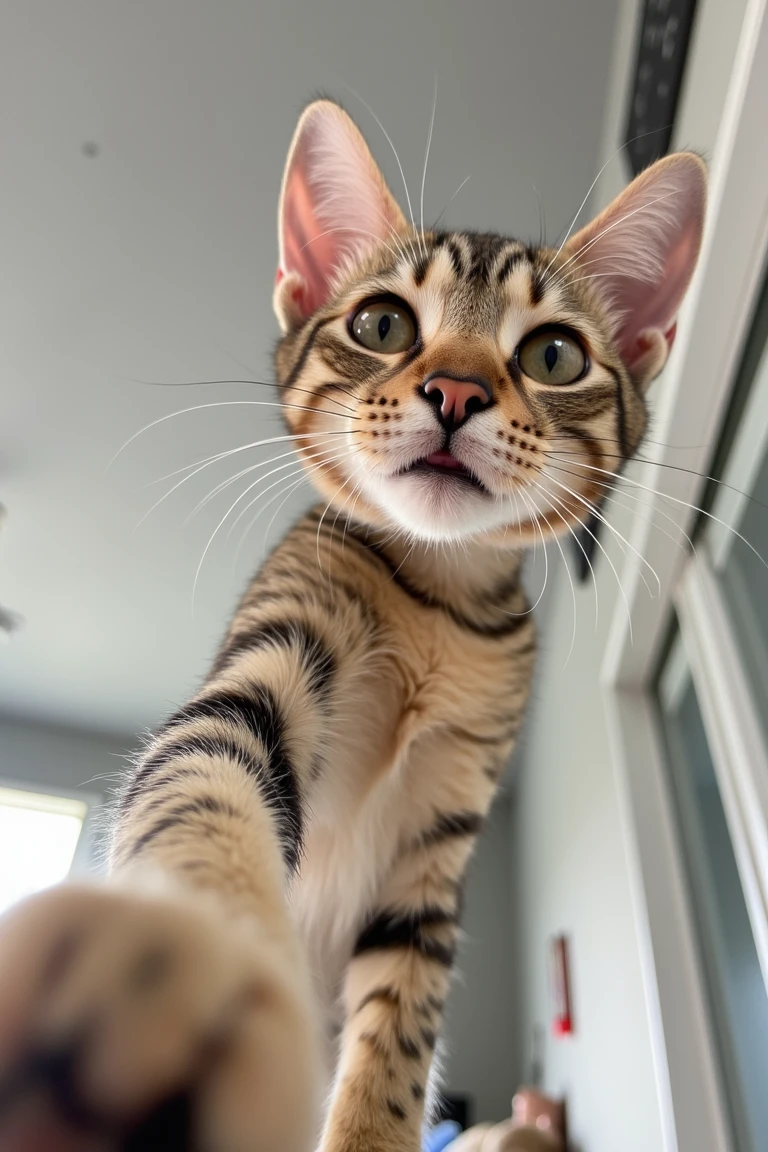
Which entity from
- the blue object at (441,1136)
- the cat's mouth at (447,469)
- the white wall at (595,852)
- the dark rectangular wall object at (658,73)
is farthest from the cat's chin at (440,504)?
the blue object at (441,1136)

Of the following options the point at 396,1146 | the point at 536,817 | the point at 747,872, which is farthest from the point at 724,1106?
the point at 536,817

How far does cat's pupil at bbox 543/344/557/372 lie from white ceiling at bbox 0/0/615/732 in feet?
1.99

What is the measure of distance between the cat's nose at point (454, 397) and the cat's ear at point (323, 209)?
298mm

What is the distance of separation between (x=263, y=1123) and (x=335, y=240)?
0.83m

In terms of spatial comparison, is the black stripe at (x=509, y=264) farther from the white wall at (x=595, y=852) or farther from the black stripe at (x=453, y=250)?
the white wall at (x=595, y=852)

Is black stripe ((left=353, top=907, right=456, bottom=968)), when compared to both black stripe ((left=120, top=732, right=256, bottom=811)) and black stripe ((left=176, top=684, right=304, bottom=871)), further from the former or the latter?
black stripe ((left=120, top=732, right=256, bottom=811))

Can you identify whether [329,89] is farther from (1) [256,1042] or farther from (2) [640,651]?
(1) [256,1042]

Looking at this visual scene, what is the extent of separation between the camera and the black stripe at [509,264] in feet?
2.34

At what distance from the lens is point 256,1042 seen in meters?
0.18

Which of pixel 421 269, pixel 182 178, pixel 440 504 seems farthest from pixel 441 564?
pixel 182 178

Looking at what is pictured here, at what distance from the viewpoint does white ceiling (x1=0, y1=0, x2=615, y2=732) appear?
1273mm

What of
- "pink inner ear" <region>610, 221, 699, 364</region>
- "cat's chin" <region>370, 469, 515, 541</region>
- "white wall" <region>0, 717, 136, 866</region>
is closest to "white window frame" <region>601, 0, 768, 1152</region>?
Result: "pink inner ear" <region>610, 221, 699, 364</region>

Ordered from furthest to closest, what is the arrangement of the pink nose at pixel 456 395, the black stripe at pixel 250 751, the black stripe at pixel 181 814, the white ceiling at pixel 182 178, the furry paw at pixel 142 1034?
the white ceiling at pixel 182 178 < the pink nose at pixel 456 395 < the black stripe at pixel 250 751 < the black stripe at pixel 181 814 < the furry paw at pixel 142 1034

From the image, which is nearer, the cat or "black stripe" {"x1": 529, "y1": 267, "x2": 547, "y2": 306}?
the cat
